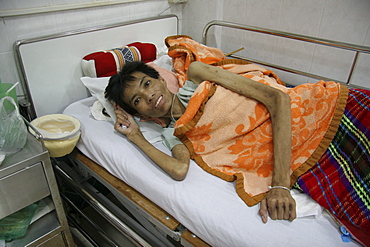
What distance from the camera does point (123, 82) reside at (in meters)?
1.54

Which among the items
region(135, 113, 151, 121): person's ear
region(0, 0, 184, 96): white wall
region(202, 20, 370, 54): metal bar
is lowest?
region(135, 113, 151, 121): person's ear

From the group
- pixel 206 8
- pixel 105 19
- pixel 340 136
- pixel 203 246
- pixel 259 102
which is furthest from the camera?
pixel 206 8

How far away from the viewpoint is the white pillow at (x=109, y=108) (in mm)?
1640

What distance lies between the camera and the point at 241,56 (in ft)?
8.34

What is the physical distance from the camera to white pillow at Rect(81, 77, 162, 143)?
5.38 feet

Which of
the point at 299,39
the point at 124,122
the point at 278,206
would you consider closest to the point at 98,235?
the point at 124,122

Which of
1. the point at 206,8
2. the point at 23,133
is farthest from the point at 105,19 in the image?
the point at 23,133

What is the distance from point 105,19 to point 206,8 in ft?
3.08

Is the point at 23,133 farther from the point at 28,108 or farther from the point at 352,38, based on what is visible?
the point at 352,38

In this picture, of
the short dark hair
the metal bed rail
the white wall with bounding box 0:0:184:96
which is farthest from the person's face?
the metal bed rail

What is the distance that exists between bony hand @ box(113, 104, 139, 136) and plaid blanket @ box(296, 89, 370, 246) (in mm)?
892

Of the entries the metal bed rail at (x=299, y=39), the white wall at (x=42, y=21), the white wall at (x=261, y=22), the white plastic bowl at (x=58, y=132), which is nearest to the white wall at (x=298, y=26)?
the white wall at (x=261, y=22)

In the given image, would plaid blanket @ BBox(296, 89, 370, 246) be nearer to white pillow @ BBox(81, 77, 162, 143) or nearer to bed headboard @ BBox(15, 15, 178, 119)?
white pillow @ BBox(81, 77, 162, 143)

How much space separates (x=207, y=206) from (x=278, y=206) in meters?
0.28
